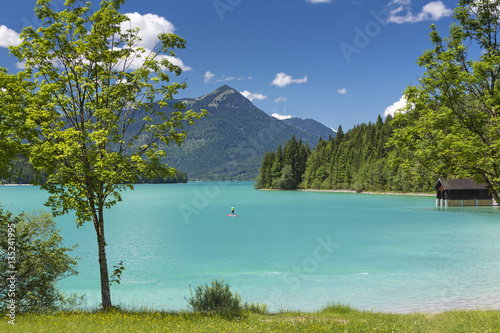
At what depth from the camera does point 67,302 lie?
14.4m

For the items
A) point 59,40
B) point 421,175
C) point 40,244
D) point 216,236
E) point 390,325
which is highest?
point 59,40

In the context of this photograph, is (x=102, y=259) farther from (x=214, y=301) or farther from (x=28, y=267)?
(x=214, y=301)

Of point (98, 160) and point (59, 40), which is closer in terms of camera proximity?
point (98, 160)

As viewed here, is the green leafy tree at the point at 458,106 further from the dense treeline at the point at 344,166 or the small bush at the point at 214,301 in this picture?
the dense treeline at the point at 344,166

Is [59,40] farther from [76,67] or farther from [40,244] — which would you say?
[40,244]

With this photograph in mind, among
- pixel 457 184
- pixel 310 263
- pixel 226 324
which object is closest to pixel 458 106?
→ pixel 226 324

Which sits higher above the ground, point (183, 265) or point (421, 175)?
point (421, 175)

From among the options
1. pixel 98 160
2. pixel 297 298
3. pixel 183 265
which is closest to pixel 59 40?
pixel 98 160

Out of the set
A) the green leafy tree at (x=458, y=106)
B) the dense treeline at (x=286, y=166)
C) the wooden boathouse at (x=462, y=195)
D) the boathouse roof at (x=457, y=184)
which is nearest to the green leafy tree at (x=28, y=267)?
the green leafy tree at (x=458, y=106)

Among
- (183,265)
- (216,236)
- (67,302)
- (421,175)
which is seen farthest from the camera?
(216,236)

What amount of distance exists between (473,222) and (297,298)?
129 feet

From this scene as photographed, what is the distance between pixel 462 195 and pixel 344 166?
6723 centimetres

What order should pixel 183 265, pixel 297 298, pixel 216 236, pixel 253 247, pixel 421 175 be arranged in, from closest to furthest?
pixel 421 175 → pixel 297 298 → pixel 183 265 → pixel 253 247 → pixel 216 236

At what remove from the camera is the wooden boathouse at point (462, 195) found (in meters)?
68.8
